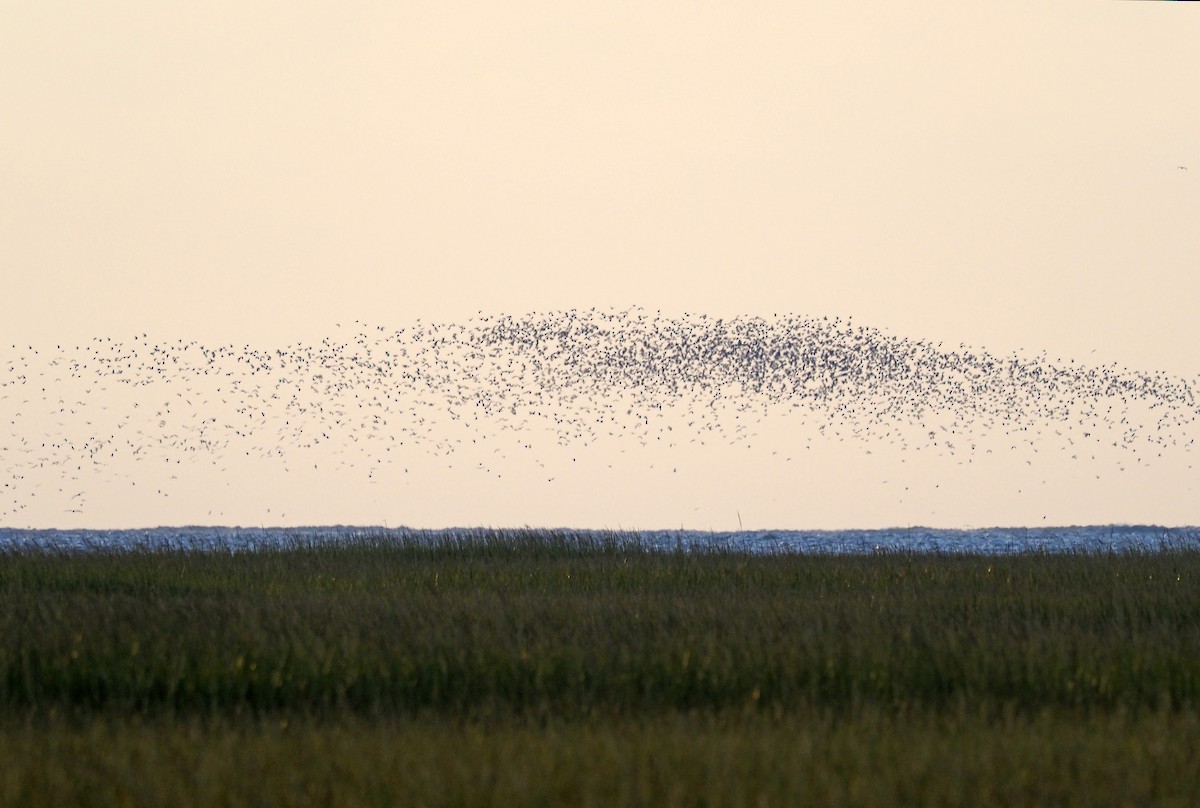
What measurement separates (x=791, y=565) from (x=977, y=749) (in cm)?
1258

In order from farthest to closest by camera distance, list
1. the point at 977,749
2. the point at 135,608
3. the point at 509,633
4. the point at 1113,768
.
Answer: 1. the point at 135,608
2. the point at 509,633
3. the point at 977,749
4. the point at 1113,768

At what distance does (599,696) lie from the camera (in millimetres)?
9039

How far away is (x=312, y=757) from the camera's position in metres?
6.79

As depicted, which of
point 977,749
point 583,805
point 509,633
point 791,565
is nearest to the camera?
point 583,805

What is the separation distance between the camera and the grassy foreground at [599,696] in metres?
6.27

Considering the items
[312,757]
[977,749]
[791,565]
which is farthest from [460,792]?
[791,565]

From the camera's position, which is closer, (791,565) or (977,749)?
(977,749)

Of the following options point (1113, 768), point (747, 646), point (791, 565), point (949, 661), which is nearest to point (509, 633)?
point (747, 646)

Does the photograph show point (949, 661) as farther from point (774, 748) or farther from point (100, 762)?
point (100, 762)

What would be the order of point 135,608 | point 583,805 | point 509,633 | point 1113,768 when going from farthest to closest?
point 135,608, point 509,633, point 1113,768, point 583,805

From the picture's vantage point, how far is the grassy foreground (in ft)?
20.6

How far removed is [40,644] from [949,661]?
21.9 ft

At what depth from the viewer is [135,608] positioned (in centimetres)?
1206

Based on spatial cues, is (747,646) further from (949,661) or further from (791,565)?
(791,565)
